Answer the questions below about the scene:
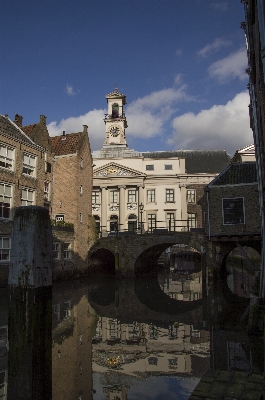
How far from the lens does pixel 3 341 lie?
411 inches

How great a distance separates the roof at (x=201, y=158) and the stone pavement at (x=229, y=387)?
51263 mm

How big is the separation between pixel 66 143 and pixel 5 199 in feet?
35.6

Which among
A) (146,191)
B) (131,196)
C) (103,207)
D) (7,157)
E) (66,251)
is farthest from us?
(146,191)

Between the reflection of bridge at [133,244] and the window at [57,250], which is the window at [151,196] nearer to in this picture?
the reflection of bridge at [133,244]

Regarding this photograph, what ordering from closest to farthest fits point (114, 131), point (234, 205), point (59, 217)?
point (234, 205), point (59, 217), point (114, 131)

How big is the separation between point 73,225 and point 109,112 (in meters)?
36.6

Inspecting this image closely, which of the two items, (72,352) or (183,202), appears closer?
(72,352)

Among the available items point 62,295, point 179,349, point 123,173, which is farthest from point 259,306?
point 123,173

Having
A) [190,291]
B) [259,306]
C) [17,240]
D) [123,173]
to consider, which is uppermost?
[123,173]

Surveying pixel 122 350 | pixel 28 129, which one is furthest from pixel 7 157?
pixel 122 350

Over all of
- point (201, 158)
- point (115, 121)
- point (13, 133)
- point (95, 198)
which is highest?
point (115, 121)

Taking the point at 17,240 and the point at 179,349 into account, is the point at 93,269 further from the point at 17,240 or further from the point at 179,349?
the point at 17,240

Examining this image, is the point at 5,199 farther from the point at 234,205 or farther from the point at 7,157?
the point at 234,205

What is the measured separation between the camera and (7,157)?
2486 cm
